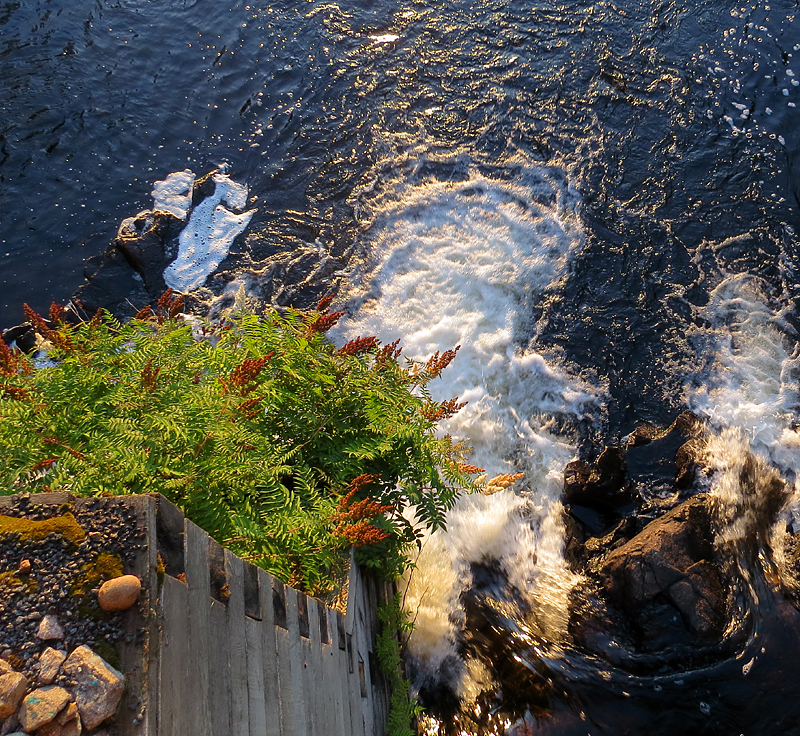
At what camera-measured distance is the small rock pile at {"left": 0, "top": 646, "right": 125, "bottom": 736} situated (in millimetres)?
2156

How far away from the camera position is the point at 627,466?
8492mm

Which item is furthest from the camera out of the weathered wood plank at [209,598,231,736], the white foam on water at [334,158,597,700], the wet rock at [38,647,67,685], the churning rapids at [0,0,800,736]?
the white foam on water at [334,158,597,700]

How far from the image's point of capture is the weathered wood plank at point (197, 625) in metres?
2.48

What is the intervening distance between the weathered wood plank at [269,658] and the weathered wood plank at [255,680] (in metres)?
0.04

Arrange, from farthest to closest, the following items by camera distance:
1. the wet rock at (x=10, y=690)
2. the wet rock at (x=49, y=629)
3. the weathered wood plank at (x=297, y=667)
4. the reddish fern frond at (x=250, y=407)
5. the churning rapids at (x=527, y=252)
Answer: the churning rapids at (x=527, y=252)
the reddish fern frond at (x=250, y=407)
the weathered wood plank at (x=297, y=667)
the wet rock at (x=49, y=629)
the wet rock at (x=10, y=690)

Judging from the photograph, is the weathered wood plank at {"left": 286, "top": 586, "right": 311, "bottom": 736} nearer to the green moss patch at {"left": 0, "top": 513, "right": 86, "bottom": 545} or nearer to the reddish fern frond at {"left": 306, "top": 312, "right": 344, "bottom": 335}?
the green moss patch at {"left": 0, "top": 513, "right": 86, "bottom": 545}

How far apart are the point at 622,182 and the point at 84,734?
1170 cm

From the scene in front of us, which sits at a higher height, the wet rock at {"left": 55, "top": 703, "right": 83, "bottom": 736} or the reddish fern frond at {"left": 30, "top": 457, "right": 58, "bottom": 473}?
the reddish fern frond at {"left": 30, "top": 457, "right": 58, "bottom": 473}

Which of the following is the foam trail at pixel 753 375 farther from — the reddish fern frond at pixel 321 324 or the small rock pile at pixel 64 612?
the small rock pile at pixel 64 612

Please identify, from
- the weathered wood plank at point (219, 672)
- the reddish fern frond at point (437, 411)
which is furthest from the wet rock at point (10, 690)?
the reddish fern frond at point (437, 411)

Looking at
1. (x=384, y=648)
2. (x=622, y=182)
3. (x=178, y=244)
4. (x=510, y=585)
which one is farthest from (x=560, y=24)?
(x=384, y=648)

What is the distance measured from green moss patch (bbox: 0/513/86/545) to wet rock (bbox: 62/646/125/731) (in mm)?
506

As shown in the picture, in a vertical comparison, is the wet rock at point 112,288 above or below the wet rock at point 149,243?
below

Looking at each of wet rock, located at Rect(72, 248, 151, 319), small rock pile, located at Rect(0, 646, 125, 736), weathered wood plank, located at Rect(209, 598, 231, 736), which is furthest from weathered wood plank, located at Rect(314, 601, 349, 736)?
wet rock, located at Rect(72, 248, 151, 319)
